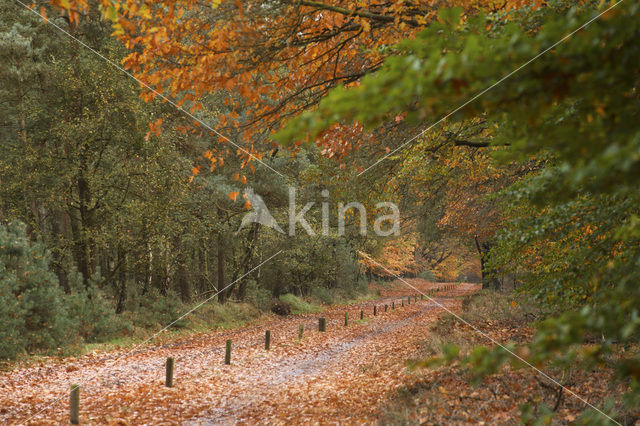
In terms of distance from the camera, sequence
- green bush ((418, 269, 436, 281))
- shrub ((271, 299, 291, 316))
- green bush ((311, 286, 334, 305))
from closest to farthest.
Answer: shrub ((271, 299, 291, 316)) < green bush ((311, 286, 334, 305)) < green bush ((418, 269, 436, 281))

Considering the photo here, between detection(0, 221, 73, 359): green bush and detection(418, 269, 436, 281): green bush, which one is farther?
detection(418, 269, 436, 281): green bush

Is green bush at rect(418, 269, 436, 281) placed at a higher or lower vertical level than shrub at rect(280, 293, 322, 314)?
lower

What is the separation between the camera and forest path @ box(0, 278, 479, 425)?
755 cm

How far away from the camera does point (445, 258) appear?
196 ft

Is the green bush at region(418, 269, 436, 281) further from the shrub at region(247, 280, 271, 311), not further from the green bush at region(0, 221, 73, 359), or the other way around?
the green bush at region(0, 221, 73, 359)

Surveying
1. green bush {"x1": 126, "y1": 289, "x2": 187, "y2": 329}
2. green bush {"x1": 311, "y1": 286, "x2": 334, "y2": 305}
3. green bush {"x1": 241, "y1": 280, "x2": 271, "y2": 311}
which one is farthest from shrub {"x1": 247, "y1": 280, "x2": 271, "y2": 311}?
green bush {"x1": 311, "y1": 286, "x2": 334, "y2": 305}

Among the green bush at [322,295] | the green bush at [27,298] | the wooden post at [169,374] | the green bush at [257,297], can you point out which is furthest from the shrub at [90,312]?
the green bush at [322,295]

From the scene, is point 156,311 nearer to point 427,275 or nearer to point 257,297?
point 257,297

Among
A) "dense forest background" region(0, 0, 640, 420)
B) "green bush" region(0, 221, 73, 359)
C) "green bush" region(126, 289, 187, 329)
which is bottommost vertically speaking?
"green bush" region(126, 289, 187, 329)

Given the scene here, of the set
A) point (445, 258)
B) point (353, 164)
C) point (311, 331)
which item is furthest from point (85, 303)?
point (445, 258)

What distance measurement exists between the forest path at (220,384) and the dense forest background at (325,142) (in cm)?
219

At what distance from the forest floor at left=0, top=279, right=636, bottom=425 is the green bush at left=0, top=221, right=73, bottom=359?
0.82 metres

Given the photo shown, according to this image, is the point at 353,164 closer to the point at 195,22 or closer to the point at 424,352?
the point at 195,22

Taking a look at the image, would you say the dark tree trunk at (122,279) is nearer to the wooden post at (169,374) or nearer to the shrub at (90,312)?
the shrub at (90,312)
